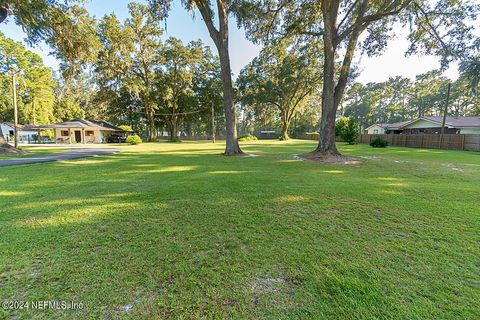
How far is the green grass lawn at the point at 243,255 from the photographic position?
1588mm

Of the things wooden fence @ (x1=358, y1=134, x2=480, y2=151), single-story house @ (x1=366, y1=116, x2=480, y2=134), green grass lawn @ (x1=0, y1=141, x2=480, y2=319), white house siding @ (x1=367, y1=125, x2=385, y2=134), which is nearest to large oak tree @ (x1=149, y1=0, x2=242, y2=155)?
green grass lawn @ (x1=0, y1=141, x2=480, y2=319)

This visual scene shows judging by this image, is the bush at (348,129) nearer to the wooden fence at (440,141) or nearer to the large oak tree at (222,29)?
the wooden fence at (440,141)

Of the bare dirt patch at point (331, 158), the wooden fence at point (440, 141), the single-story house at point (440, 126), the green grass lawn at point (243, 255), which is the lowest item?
the green grass lawn at point (243, 255)

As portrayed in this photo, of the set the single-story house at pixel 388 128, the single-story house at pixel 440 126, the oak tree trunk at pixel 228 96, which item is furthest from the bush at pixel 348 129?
the oak tree trunk at pixel 228 96

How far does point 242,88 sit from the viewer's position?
1565 inches

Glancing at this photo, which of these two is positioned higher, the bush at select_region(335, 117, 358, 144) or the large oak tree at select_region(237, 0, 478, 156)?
the large oak tree at select_region(237, 0, 478, 156)

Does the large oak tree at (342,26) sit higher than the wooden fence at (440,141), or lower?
higher

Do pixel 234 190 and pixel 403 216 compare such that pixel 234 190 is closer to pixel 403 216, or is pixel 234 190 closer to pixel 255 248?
pixel 255 248

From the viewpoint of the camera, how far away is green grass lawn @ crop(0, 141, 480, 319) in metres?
1.59

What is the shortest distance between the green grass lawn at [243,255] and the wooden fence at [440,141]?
70.3 ft

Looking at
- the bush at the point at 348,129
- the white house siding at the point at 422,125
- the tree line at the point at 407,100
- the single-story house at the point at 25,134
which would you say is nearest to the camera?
the bush at the point at 348,129

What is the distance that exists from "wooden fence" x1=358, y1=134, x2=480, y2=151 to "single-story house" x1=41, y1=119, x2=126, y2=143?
1517 inches

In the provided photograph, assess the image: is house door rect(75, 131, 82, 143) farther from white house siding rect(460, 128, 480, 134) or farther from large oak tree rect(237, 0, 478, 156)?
white house siding rect(460, 128, 480, 134)

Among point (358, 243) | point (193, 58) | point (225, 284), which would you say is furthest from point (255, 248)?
point (193, 58)
